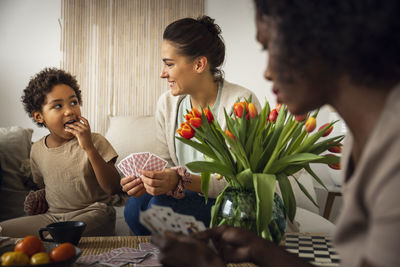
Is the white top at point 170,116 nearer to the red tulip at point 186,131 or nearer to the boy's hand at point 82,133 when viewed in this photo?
the boy's hand at point 82,133

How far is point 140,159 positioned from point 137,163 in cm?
2

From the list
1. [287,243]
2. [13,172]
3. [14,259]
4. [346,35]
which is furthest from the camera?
[13,172]

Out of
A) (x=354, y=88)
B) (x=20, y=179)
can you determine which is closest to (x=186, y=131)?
(x=354, y=88)

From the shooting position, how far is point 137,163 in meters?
1.66

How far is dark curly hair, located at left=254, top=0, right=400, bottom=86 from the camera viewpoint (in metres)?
0.54

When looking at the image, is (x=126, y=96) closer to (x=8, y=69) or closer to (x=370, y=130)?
(x=8, y=69)

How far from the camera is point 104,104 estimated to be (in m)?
3.74

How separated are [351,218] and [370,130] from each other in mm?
137

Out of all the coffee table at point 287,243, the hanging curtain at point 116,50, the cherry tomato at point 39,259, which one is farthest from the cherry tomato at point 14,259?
the hanging curtain at point 116,50

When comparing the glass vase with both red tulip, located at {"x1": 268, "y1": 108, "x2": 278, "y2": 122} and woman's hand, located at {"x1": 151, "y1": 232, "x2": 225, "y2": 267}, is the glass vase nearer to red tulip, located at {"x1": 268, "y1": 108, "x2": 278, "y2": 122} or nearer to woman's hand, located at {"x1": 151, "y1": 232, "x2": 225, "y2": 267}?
red tulip, located at {"x1": 268, "y1": 108, "x2": 278, "y2": 122}

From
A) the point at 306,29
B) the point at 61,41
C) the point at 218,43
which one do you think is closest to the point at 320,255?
the point at 306,29

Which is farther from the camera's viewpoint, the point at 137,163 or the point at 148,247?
the point at 137,163

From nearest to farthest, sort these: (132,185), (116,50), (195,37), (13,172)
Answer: (132,185), (195,37), (13,172), (116,50)

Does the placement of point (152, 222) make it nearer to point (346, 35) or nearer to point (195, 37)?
point (346, 35)
